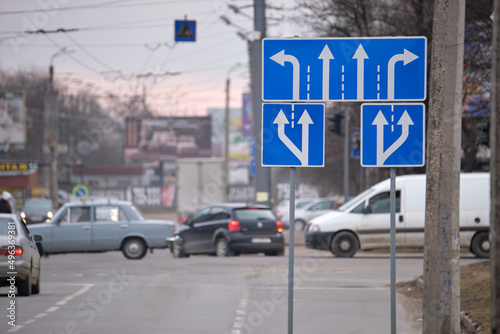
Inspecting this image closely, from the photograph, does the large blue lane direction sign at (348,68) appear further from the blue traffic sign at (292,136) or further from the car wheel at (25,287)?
the car wheel at (25,287)

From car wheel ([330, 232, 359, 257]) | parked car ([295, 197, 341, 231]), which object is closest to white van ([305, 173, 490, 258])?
car wheel ([330, 232, 359, 257])

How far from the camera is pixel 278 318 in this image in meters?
12.6

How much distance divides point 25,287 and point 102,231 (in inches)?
427

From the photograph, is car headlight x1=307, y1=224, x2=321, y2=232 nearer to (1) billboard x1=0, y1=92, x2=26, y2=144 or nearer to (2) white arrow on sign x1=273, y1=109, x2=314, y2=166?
(2) white arrow on sign x1=273, y1=109, x2=314, y2=166

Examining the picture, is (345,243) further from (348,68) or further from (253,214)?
(348,68)

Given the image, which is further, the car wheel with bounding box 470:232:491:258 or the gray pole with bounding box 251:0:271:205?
the gray pole with bounding box 251:0:271:205

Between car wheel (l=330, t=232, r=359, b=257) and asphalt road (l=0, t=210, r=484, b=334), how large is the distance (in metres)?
1.31

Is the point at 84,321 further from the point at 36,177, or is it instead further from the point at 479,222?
the point at 36,177

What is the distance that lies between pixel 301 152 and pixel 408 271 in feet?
36.5

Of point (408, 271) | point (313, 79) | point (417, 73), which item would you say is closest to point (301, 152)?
point (313, 79)

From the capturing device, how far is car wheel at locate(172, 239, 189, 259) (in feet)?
84.4

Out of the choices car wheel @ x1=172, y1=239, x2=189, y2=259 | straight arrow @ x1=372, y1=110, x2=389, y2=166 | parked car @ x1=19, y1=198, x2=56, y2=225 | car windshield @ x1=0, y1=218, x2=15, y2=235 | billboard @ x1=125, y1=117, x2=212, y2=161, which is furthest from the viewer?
billboard @ x1=125, y1=117, x2=212, y2=161

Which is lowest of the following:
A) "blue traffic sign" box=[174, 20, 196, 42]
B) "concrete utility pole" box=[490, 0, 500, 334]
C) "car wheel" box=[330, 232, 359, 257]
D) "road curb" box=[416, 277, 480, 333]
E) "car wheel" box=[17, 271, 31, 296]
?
"car wheel" box=[330, 232, 359, 257]

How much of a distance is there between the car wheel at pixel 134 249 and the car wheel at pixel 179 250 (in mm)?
823
